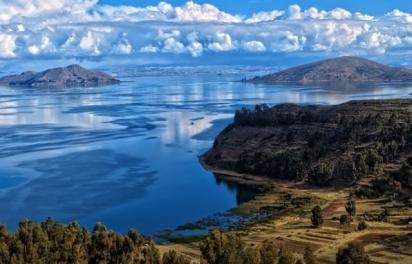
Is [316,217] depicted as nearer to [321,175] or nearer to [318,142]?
[321,175]

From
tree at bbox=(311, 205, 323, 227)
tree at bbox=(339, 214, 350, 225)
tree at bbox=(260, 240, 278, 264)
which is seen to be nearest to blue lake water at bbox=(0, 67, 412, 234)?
tree at bbox=(311, 205, 323, 227)

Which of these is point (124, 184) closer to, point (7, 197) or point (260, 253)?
point (7, 197)

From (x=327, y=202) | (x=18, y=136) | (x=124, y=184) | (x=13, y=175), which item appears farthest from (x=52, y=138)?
(x=327, y=202)

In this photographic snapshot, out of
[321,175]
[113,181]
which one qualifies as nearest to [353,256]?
[321,175]

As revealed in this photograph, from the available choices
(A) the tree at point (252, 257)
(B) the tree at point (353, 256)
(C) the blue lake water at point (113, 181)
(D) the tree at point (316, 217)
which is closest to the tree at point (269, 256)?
(A) the tree at point (252, 257)

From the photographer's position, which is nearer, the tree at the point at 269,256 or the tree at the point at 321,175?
the tree at the point at 269,256

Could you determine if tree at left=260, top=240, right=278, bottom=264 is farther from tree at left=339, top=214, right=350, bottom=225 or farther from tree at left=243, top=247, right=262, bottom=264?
tree at left=339, top=214, right=350, bottom=225

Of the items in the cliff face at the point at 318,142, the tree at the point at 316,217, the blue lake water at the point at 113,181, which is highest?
the cliff face at the point at 318,142

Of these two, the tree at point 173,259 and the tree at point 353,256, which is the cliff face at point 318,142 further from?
the tree at point 173,259
